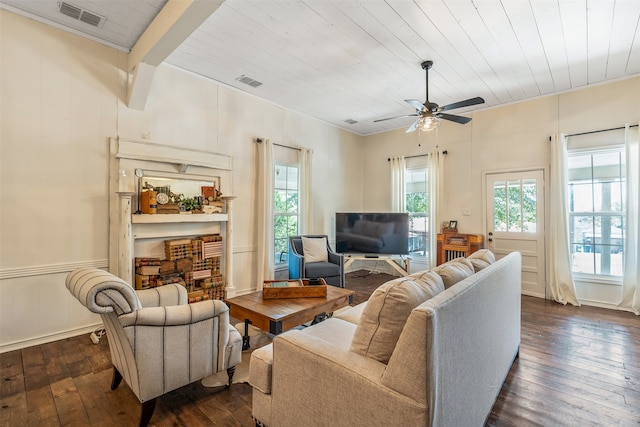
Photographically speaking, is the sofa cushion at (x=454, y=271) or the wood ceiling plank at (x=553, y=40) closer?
the sofa cushion at (x=454, y=271)

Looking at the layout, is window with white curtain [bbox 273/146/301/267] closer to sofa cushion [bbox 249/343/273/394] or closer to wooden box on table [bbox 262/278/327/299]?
wooden box on table [bbox 262/278/327/299]

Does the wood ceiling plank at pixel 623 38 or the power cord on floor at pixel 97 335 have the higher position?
the wood ceiling plank at pixel 623 38

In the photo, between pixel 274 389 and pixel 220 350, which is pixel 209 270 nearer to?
pixel 220 350

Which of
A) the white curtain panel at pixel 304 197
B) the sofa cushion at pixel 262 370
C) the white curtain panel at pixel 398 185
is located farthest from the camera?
the white curtain panel at pixel 398 185

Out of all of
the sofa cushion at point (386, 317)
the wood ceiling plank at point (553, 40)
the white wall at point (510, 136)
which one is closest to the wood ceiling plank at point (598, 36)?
the wood ceiling plank at point (553, 40)

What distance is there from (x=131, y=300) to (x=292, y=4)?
8.55 ft

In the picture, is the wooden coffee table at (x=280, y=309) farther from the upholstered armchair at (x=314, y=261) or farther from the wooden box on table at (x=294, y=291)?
the upholstered armchair at (x=314, y=261)

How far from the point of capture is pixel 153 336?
1796mm

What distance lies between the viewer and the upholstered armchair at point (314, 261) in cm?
444

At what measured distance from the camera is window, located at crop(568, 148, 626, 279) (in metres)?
4.07

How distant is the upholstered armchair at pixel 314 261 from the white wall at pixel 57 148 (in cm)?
213

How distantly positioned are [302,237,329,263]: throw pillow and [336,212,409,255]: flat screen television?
88 cm

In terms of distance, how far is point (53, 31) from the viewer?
9.78ft

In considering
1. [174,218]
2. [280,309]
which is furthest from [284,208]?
[280,309]
